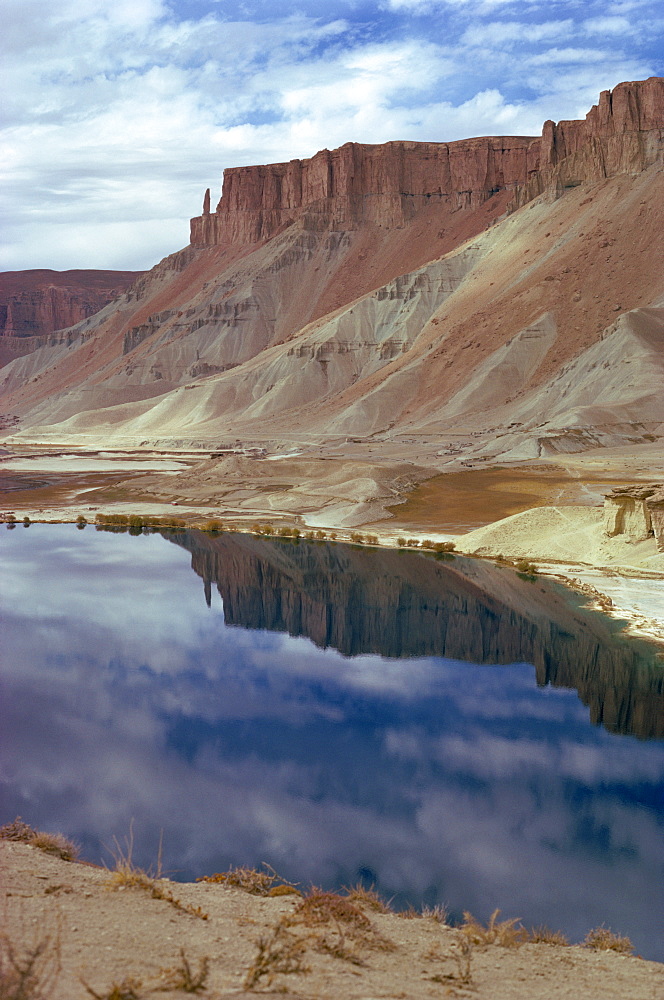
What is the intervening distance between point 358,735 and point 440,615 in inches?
459

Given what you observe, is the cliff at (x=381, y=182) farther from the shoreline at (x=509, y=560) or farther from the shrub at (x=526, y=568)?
the shrub at (x=526, y=568)

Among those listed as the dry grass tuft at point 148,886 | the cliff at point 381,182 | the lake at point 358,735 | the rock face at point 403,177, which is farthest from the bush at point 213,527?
the rock face at point 403,177

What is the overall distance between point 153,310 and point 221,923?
533 feet

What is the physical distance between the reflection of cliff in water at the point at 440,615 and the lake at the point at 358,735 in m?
0.10

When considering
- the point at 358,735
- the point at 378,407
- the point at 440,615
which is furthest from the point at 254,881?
the point at 378,407

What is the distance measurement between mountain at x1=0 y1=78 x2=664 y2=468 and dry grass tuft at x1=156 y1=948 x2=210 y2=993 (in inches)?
2610

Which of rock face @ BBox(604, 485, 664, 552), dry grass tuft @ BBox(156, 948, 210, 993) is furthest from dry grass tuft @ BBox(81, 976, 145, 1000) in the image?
rock face @ BBox(604, 485, 664, 552)

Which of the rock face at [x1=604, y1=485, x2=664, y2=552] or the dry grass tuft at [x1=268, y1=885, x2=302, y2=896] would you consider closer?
the dry grass tuft at [x1=268, y1=885, x2=302, y2=896]

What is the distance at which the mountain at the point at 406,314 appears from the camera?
88.4 meters

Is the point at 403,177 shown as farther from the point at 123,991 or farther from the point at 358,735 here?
the point at 123,991

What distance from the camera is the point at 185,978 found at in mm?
7582

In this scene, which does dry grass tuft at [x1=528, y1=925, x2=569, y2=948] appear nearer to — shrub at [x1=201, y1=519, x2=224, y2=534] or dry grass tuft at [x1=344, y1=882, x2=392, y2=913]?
dry grass tuft at [x1=344, y1=882, x2=392, y2=913]

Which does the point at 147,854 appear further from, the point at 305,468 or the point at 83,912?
the point at 305,468

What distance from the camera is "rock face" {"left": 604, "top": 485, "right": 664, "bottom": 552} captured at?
3400cm
